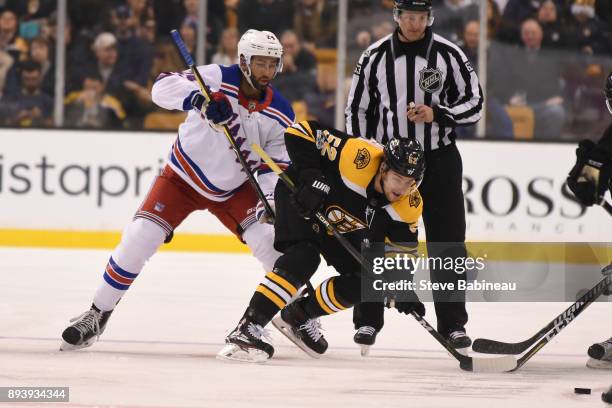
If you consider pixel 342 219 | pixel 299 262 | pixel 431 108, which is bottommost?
pixel 299 262

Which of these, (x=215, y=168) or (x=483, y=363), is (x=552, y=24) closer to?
(x=215, y=168)

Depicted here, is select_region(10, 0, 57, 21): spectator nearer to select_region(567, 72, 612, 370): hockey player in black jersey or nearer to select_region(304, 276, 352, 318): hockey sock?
select_region(304, 276, 352, 318): hockey sock

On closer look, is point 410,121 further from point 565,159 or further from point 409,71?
point 565,159

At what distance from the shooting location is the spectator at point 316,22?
7688 millimetres

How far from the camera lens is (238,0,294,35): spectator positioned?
25.3ft

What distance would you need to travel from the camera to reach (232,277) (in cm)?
616

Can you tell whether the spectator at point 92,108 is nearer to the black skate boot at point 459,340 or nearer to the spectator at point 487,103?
the spectator at point 487,103

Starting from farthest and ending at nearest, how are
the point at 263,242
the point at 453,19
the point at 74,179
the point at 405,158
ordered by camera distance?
the point at 453,19 → the point at 74,179 → the point at 263,242 → the point at 405,158

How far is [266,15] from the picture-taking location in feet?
25.4

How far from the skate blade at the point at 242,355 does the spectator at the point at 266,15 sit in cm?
420

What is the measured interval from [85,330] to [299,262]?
759 millimetres

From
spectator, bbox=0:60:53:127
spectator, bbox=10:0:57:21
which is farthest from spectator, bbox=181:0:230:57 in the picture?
spectator, bbox=0:60:53:127

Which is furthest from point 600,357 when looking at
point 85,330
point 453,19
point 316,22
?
point 316,22

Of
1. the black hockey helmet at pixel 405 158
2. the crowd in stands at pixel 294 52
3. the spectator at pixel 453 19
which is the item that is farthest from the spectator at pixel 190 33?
the black hockey helmet at pixel 405 158
